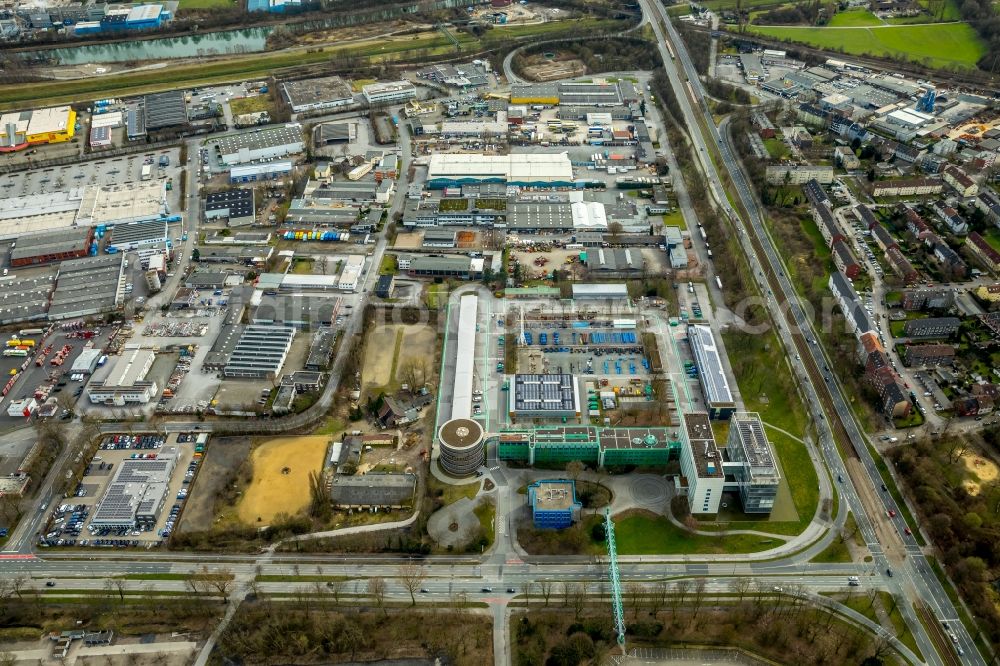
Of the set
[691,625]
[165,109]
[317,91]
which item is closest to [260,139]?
[317,91]

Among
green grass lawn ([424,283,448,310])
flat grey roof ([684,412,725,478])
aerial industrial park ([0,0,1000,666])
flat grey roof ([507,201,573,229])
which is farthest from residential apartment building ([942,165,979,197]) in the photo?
green grass lawn ([424,283,448,310])

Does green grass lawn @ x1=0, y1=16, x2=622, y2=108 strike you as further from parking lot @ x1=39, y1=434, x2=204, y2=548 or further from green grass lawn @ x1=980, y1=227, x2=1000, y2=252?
parking lot @ x1=39, y1=434, x2=204, y2=548

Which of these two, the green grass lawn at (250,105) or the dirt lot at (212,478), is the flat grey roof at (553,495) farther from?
the green grass lawn at (250,105)

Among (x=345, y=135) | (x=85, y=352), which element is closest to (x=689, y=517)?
(x=85, y=352)

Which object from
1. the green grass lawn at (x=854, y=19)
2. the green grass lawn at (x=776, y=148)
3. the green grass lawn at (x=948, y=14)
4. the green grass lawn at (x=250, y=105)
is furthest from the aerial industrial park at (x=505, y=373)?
the green grass lawn at (x=948, y=14)

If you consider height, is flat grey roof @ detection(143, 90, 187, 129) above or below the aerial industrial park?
above

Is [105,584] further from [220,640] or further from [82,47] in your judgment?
[82,47]
